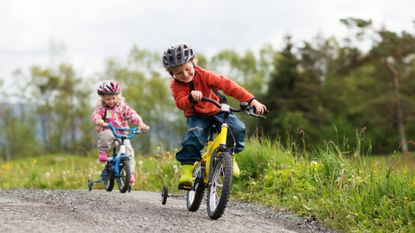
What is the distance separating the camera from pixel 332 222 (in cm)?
612

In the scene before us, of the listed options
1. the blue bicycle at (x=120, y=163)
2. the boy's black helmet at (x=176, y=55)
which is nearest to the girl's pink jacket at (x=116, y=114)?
the blue bicycle at (x=120, y=163)

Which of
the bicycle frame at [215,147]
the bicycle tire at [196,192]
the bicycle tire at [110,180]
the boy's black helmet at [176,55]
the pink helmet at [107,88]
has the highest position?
the boy's black helmet at [176,55]

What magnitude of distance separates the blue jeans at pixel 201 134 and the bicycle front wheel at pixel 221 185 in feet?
1.35

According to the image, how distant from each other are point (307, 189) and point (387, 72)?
40395 millimetres

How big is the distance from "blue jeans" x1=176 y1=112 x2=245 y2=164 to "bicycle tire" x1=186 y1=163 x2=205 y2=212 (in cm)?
16

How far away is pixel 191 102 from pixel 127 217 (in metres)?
1.31

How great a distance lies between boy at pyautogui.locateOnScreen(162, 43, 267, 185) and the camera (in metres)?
6.30

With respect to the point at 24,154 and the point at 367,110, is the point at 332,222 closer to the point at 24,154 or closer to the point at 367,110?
the point at 367,110

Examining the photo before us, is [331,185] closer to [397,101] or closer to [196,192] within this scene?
[196,192]

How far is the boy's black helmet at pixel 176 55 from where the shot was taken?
6.25 metres

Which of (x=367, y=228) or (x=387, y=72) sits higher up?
(x=387, y=72)

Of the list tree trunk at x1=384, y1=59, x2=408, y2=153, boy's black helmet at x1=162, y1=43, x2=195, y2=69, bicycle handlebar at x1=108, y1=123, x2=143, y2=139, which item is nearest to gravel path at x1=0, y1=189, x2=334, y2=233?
boy's black helmet at x1=162, y1=43, x2=195, y2=69

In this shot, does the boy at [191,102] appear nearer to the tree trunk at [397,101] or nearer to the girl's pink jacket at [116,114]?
the girl's pink jacket at [116,114]

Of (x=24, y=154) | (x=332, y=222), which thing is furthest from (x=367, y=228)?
(x=24, y=154)
